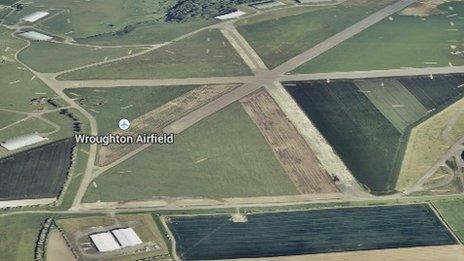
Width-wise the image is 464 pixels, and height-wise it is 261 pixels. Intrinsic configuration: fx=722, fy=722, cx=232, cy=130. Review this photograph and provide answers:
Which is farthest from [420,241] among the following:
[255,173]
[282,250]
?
[255,173]

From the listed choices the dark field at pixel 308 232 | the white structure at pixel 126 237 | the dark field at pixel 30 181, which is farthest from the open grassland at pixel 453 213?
the dark field at pixel 30 181

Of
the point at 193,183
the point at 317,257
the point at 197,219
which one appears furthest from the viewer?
the point at 193,183

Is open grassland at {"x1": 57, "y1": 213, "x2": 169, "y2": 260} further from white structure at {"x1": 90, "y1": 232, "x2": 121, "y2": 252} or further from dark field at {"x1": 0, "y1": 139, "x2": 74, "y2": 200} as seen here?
dark field at {"x1": 0, "y1": 139, "x2": 74, "y2": 200}

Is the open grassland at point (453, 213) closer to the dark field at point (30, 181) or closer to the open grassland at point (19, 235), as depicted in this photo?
the dark field at point (30, 181)

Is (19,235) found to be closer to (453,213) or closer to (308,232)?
(308,232)

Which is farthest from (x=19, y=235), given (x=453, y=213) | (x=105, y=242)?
(x=453, y=213)

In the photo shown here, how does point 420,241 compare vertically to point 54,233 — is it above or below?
below

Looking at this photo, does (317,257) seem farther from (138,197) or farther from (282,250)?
(138,197)
